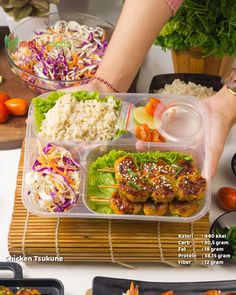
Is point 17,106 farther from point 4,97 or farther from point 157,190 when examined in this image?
point 157,190

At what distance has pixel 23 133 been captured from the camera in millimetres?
1537

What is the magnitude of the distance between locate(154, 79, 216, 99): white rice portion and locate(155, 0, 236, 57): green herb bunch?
14cm

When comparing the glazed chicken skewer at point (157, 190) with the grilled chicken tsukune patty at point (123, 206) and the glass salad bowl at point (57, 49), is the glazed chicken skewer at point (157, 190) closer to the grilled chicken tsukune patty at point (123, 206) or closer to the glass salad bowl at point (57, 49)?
the grilled chicken tsukune patty at point (123, 206)

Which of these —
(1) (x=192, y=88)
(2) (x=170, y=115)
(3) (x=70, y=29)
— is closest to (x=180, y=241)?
(2) (x=170, y=115)

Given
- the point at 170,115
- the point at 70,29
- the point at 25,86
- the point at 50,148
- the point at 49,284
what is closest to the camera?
the point at 49,284

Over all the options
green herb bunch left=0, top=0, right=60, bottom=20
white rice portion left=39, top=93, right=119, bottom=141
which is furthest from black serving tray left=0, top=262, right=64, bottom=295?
green herb bunch left=0, top=0, right=60, bottom=20

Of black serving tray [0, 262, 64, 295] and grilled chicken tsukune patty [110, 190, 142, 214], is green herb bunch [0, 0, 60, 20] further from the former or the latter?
black serving tray [0, 262, 64, 295]

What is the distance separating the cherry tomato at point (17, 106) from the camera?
1.58 m

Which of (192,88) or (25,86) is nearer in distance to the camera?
(192,88)

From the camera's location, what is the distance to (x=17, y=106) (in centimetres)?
158

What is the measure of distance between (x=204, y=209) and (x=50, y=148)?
42 cm

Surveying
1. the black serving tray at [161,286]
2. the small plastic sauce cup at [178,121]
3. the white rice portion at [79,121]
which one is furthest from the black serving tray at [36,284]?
the small plastic sauce cup at [178,121]

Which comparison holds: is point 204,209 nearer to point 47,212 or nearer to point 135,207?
point 135,207

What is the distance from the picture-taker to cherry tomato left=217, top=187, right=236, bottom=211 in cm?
131
